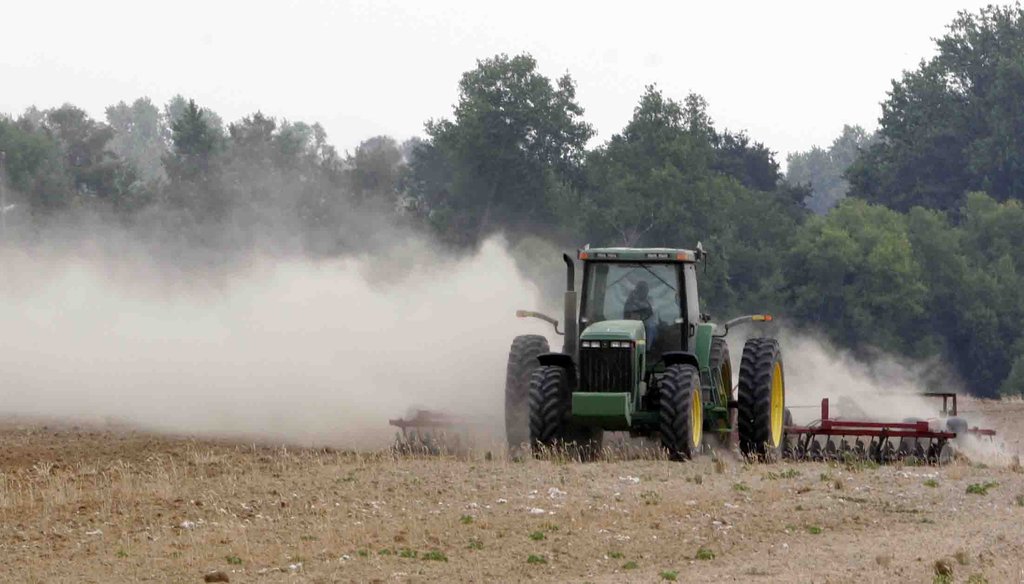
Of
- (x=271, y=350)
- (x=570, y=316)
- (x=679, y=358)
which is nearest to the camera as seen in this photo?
(x=679, y=358)

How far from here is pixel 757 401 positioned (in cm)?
2384

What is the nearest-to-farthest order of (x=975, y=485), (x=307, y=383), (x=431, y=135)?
(x=975, y=485), (x=307, y=383), (x=431, y=135)

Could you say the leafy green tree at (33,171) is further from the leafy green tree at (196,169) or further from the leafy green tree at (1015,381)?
the leafy green tree at (1015,381)

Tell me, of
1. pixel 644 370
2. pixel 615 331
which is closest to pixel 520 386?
pixel 644 370

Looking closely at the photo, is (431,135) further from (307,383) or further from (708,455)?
(708,455)

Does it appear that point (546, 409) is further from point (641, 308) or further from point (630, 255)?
point (630, 255)

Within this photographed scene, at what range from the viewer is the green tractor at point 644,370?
22.4 m

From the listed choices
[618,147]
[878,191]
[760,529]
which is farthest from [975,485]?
[878,191]

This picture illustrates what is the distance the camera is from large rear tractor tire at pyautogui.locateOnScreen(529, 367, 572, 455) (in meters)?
22.5

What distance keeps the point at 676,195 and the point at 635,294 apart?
188 ft

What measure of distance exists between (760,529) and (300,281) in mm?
23107

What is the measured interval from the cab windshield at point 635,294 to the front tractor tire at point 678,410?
151 cm

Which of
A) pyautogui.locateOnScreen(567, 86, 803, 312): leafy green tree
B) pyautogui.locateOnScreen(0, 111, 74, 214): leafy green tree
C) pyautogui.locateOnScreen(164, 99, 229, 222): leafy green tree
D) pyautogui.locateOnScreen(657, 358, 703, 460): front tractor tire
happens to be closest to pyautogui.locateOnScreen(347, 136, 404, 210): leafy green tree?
pyautogui.locateOnScreen(164, 99, 229, 222): leafy green tree

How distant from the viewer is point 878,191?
101m
